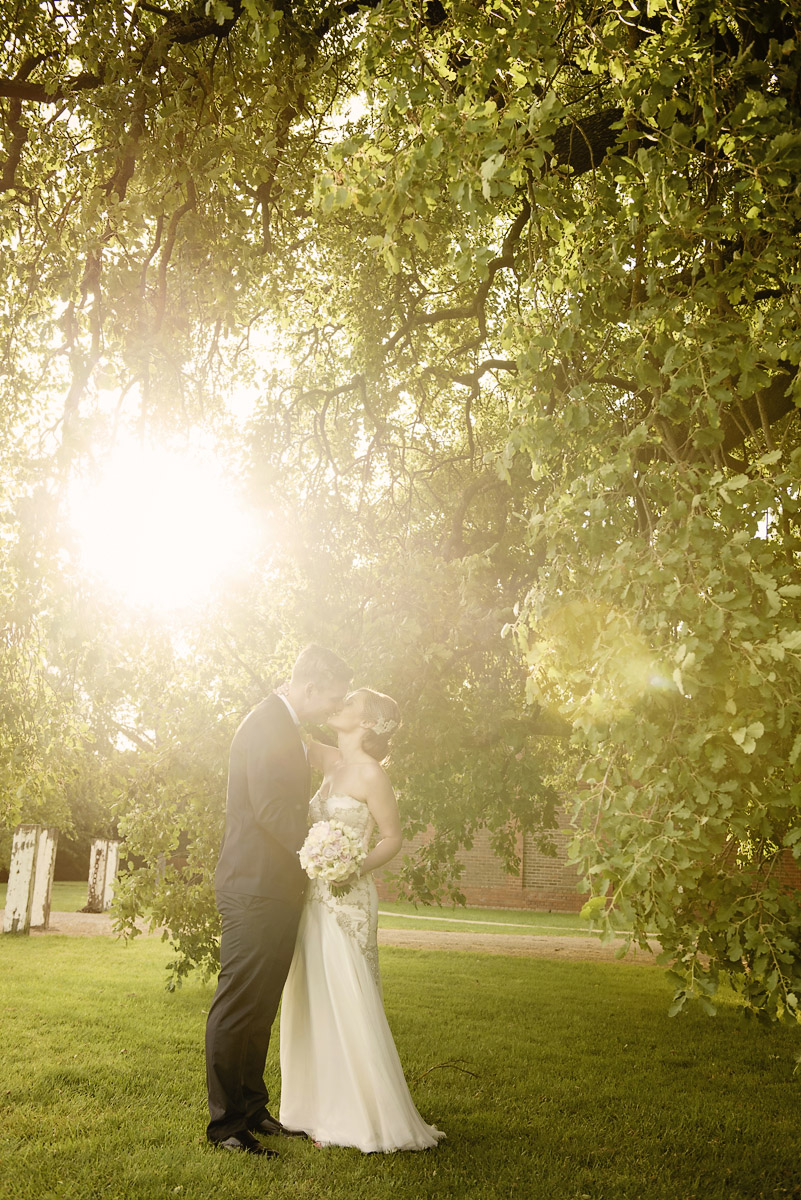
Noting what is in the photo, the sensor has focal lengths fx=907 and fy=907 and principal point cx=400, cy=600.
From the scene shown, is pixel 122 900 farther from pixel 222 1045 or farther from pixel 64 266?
pixel 64 266

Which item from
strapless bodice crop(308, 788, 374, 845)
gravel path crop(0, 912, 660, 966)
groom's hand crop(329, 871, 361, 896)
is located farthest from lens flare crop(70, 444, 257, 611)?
gravel path crop(0, 912, 660, 966)

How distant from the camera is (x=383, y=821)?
196 inches

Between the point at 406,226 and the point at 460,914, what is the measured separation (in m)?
20.7

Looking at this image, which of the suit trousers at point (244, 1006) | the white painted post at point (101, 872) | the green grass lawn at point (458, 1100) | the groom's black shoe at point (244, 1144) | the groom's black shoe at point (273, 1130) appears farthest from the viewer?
the white painted post at point (101, 872)

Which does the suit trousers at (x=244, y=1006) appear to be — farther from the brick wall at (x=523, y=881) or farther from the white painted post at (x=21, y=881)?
the brick wall at (x=523, y=881)

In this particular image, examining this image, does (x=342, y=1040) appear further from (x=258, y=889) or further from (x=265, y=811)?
(x=265, y=811)

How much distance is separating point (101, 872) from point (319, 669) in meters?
14.1

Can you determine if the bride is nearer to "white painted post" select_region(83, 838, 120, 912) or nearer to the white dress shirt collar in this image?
the white dress shirt collar

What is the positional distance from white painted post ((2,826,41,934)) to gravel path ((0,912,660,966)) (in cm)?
44

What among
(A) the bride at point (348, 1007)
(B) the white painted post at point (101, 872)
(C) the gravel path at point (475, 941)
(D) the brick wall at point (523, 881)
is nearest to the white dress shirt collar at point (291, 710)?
(A) the bride at point (348, 1007)

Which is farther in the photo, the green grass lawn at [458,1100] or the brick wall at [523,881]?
the brick wall at [523,881]

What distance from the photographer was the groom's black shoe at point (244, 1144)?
14.0 ft

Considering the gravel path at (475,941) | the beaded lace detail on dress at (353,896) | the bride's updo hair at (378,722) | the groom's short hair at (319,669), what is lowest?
the gravel path at (475,941)

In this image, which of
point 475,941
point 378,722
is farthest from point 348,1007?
point 475,941
